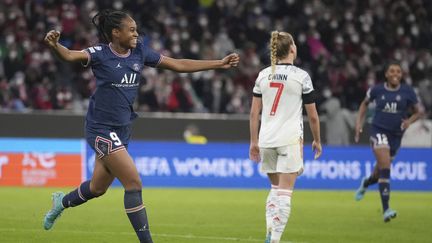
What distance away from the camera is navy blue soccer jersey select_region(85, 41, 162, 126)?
9.75 metres

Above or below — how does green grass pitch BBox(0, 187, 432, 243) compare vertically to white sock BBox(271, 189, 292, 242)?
below

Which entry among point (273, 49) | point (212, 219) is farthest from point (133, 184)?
point (212, 219)

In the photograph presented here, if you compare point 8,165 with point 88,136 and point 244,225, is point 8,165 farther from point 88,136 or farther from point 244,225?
point 88,136

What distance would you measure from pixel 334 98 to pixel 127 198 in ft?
58.6

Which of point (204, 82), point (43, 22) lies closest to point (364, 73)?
point (204, 82)

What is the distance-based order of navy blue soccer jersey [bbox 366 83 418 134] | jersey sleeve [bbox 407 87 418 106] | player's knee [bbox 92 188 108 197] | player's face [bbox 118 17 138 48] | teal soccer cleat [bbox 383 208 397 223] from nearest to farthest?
player's face [bbox 118 17 138 48] < player's knee [bbox 92 188 108 197] < teal soccer cleat [bbox 383 208 397 223] < navy blue soccer jersey [bbox 366 83 418 134] < jersey sleeve [bbox 407 87 418 106]

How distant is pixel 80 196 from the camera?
10.7 m

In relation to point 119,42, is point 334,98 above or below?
below

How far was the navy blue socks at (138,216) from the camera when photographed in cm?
948

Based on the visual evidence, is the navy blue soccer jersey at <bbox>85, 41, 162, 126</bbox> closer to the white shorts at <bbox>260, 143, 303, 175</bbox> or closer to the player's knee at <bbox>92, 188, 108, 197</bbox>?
the player's knee at <bbox>92, 188, 108, 197</bbox>

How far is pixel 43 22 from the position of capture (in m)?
26.4

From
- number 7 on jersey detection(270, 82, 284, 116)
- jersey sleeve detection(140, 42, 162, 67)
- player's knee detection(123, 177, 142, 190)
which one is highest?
jersey sleeve detection(140, 42, 162, 67)

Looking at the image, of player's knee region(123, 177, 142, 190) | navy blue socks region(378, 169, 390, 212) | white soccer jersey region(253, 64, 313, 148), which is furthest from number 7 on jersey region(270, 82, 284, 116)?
navy blue socks region(378, 169, 390, 212)

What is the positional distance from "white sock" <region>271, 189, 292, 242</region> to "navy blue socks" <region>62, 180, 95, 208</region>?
211 centimetres
